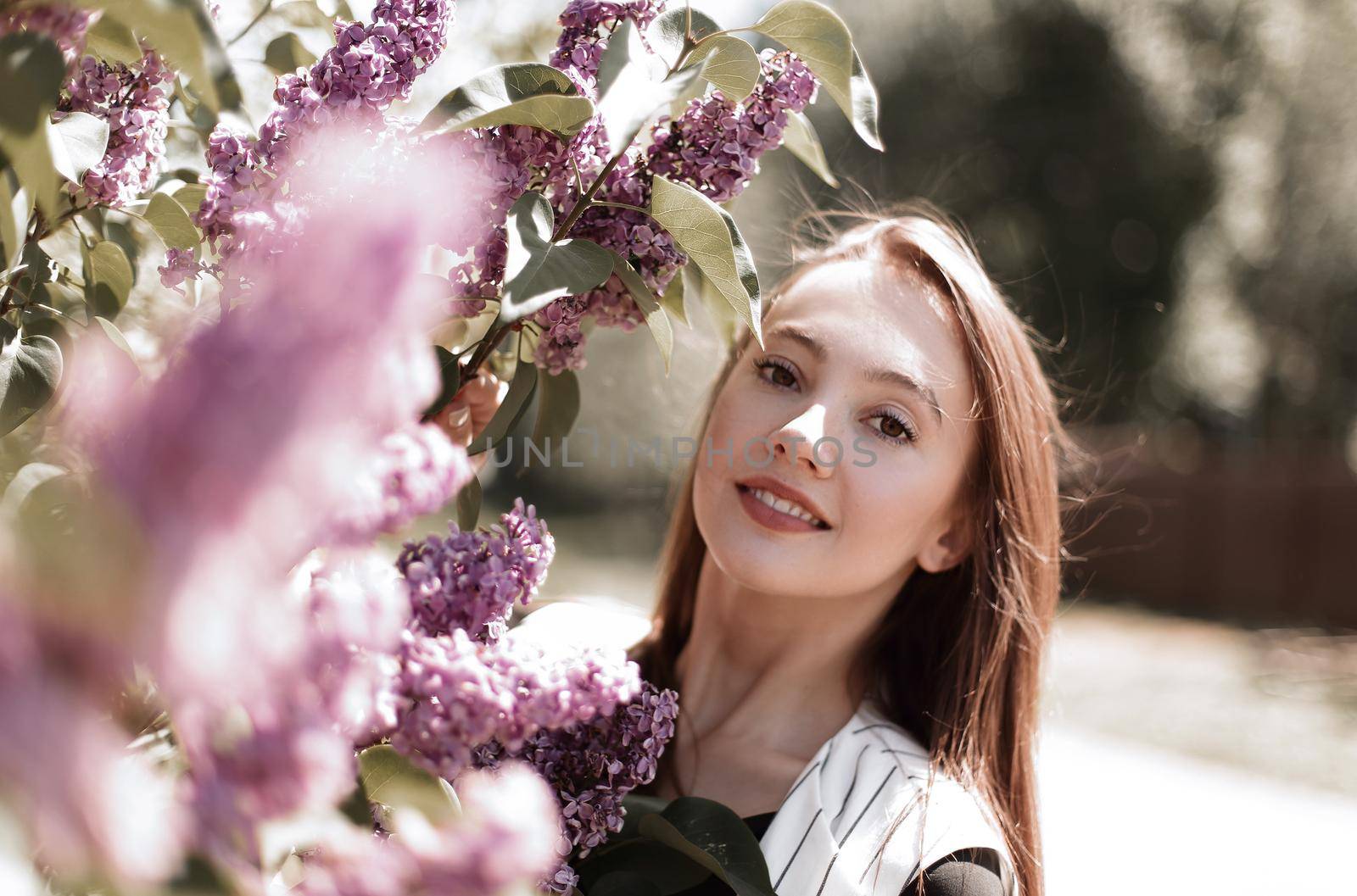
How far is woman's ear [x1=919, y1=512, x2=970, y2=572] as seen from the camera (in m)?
1.39

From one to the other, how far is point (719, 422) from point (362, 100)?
729 millimetres

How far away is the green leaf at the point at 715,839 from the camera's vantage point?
0.60 metres

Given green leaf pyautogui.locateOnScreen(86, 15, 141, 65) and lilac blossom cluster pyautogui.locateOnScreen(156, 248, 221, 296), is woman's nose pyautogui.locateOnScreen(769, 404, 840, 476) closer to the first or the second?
lilac blossom cluster pyautogui.locateOnScreen(156, 248, 221, 296)

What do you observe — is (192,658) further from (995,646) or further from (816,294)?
(995,646)

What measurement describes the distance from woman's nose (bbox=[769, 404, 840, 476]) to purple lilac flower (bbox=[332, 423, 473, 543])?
32.1 inches

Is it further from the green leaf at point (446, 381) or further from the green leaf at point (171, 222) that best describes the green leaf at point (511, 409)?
the green leaf at point (171, 222)

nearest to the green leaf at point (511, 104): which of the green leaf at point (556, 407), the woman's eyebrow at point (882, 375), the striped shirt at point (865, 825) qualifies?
the green leaf at point (556, 407)

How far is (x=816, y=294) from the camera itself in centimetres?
128

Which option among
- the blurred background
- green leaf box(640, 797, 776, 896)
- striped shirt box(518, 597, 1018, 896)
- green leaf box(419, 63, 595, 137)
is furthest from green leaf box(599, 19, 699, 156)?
the blurred background

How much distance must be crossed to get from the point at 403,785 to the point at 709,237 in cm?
33

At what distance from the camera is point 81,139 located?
532 mm

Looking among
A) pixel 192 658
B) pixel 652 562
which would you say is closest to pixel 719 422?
pixel 192 658

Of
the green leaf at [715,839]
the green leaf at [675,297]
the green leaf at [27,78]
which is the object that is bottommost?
the green leaf at [715,839]

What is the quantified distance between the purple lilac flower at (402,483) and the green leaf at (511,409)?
0.28m
